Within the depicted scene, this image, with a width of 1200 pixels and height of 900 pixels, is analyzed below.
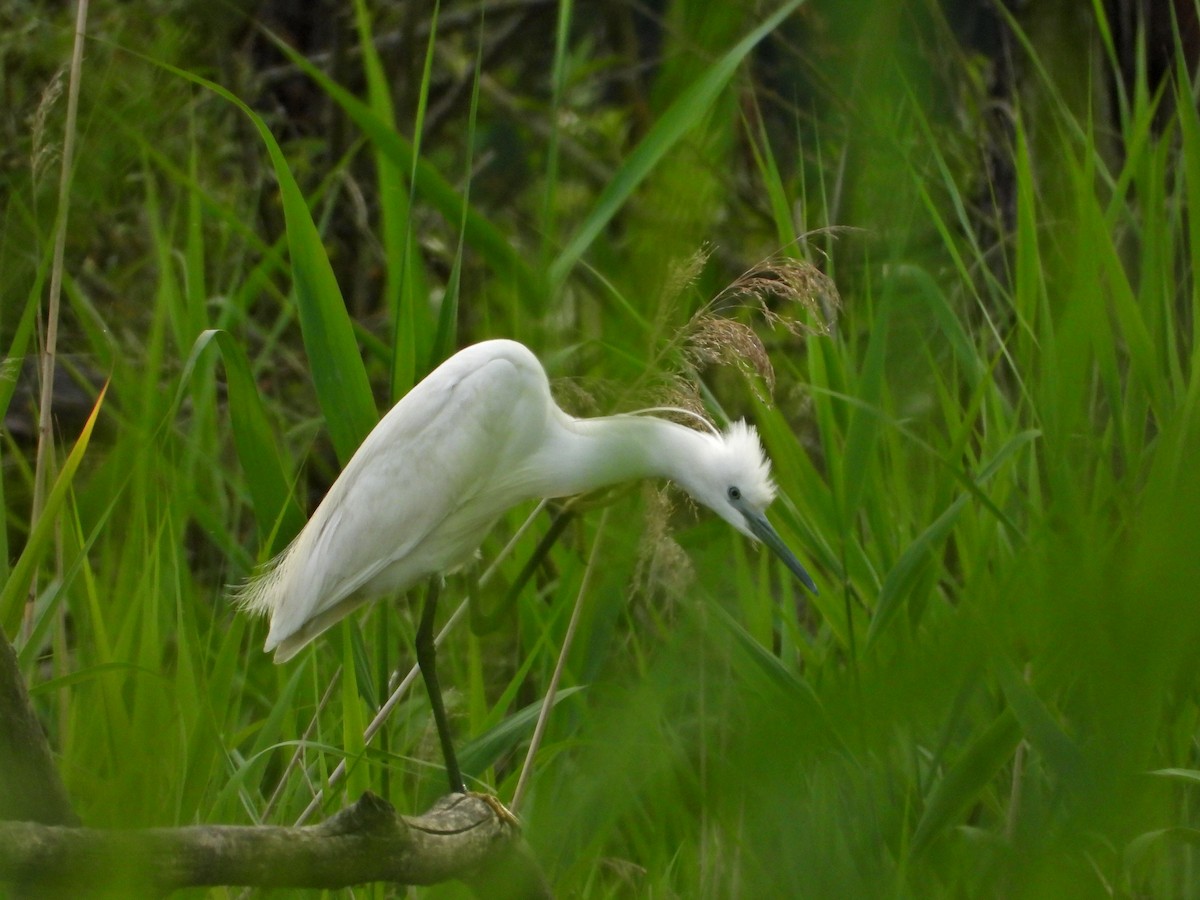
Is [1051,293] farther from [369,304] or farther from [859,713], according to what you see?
[369,304]

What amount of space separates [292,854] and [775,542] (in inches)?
25.8

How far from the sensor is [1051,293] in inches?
51.1

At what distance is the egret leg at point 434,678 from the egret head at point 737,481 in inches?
12.9

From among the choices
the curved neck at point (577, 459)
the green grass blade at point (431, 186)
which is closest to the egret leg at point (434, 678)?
the curved neck at point (577, 459)

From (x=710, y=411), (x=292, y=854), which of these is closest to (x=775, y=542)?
(x=710, y=411)

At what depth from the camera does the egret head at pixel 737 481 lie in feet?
4.61

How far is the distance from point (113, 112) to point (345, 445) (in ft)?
3.25

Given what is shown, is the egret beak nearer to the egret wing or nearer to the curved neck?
the curved neck

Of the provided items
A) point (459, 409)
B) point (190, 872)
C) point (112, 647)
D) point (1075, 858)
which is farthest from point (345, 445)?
point (1075, 858)

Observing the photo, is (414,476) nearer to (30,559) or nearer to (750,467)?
(750,467)

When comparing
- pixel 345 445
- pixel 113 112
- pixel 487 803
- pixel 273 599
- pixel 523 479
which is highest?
pixel 113 112

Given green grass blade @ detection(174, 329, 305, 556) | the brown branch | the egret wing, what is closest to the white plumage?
the egret wing

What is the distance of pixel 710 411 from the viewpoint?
5.00ft

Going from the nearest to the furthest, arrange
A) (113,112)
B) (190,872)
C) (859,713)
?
(859,713) → (113,112) → (190,872)
